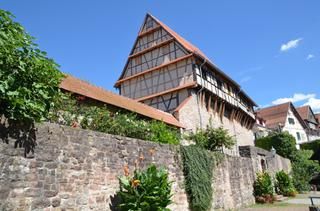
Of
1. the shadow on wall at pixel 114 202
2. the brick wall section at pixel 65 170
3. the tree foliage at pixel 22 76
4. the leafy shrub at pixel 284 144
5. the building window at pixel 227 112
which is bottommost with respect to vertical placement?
the shadow on wall at pixel 114 202

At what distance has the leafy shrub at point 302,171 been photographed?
861 inches

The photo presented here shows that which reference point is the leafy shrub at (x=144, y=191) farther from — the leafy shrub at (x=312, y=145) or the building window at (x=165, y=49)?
the leafy shrub at (x=312, y=145)

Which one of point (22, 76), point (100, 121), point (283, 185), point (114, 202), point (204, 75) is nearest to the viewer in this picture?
point (22, 76)

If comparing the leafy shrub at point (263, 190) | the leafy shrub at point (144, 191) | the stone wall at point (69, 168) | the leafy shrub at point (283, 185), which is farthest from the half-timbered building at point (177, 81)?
the leafy shrub at point (144, 191)

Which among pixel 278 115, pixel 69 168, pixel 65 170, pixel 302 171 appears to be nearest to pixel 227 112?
pixel 302 171

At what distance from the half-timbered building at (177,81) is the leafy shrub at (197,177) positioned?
7.41 meters

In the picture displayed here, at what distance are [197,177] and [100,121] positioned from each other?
3793mm

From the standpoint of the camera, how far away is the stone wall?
5.43 m

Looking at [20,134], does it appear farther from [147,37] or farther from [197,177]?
[147,37]

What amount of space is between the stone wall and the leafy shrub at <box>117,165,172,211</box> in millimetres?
284

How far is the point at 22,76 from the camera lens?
5.49 m

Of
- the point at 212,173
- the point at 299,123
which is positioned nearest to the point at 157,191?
the point at 212,173

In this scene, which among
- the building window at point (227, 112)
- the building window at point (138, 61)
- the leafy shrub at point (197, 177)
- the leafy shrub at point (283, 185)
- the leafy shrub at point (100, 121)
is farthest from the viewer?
the building window at point (227, 112)

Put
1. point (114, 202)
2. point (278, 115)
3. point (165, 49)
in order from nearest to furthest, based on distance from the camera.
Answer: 1. point (114, 202)
2. point (165, 49)
3. point (278, 115)
